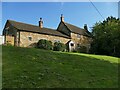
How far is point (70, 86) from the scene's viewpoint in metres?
16.1

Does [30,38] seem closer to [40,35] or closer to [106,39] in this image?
[40,35]

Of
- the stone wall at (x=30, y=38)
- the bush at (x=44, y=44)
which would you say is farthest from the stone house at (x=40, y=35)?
the bush at (x=44, y=44)

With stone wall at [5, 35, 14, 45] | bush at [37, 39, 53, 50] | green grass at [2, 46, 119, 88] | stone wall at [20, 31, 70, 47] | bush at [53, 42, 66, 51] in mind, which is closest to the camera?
green grass at [2, 46, 119, 88]

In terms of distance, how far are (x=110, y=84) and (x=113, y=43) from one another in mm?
43565

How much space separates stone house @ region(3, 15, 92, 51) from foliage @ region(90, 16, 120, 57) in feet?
12.1

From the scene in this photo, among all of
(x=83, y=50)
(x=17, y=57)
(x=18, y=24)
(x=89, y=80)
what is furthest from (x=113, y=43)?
(x=89, y=80)

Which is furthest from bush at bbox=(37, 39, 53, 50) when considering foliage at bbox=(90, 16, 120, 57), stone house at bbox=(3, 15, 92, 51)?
foliage at bbox=(90, 16, 120, 57)

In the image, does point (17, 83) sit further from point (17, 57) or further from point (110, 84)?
point (17, 57)

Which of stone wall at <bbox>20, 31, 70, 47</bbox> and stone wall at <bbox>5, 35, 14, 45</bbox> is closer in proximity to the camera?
stone wall at <bbox>5, 35, 14, 45</bbox>

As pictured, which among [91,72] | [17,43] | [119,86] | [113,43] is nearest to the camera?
[119,86]

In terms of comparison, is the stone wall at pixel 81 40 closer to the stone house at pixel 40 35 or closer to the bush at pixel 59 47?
the stone house at pixel 40 35

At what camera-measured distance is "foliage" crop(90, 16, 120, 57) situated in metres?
60.2

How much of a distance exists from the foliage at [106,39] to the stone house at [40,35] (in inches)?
145

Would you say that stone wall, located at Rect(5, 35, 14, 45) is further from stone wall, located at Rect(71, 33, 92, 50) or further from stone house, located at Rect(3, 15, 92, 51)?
stone wall, located at Rect(71, 33, 92, 50)
